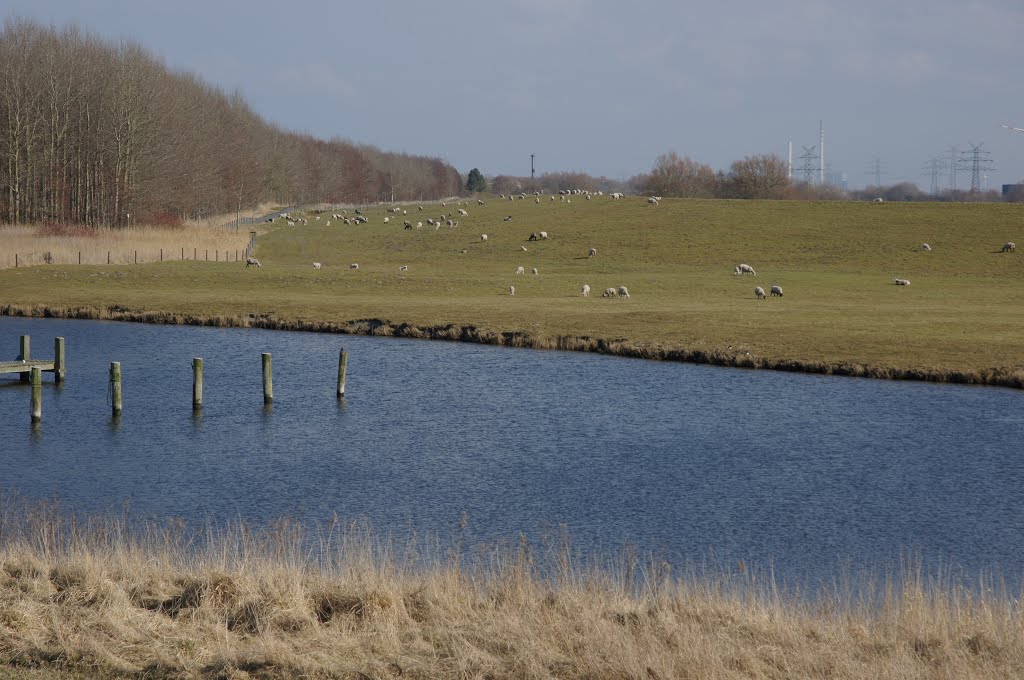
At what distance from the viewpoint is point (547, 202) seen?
11775 cm

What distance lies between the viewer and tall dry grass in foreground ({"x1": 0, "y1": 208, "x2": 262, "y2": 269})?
6662cm

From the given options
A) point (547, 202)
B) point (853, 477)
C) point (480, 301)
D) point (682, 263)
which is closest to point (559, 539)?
point (853, 477)

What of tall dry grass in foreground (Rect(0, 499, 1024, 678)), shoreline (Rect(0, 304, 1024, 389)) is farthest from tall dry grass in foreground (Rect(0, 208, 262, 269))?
tall dry grass in foreground (Rect(0, 499, 1024, 678))

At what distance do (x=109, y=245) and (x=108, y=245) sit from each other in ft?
0.21

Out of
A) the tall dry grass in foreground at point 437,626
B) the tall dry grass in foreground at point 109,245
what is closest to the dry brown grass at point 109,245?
the tall dry grass in foreground at point 109,245

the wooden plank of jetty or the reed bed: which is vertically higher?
the reed bed

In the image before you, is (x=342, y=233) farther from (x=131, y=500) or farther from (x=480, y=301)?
(x=131, y=500)

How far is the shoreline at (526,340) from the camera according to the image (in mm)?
33062

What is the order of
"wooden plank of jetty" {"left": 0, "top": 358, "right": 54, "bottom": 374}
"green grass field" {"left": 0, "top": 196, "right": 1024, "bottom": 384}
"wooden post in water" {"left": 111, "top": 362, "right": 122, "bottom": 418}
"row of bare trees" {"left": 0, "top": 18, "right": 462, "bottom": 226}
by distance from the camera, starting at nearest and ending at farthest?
"wooden post in water" {"left": 111, "top": 362, "right": 122, "bottom": 418} → "wooden plank of jetty" {"left": 0, "top": 358, "right": 54, "bottom": 374} → "green grass field" {"left": 0, "top": 196, "right": 1024, "bottom": 384} → "row of bare trees" {"left": 0, "top": 18, "right": 462, "bottom": 226}

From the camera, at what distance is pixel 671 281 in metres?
61.5

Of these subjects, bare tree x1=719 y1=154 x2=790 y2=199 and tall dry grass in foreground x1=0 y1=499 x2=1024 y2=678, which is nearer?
tall dry grass in foreground x1=0 y1=499 x2=1024 y2=678

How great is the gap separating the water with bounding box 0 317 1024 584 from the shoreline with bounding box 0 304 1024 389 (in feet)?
3.37

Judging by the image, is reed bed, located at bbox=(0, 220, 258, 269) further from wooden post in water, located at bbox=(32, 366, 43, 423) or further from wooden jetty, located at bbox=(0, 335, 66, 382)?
wooden post in water, located at bbox=(32, 366, 43, 423)

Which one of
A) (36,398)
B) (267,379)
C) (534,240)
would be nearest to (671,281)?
(534,240)
